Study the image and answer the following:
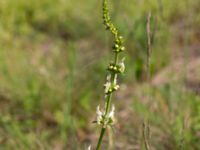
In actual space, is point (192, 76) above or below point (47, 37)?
below

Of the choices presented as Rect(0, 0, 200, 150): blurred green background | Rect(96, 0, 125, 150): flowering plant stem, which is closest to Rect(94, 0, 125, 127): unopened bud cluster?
Rect(96, 0, 125, 150): flowering plant stem

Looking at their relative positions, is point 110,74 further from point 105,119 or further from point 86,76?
point 86,76

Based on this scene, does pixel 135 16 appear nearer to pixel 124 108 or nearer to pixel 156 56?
pixel 156 56

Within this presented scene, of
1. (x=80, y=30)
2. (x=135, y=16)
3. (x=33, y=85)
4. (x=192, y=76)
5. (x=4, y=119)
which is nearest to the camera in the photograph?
(x=4, y=119)

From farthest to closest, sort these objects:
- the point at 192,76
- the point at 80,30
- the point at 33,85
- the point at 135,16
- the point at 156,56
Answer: the point at 80,30 → the point at 135,16 → the point at 156,56 → the point at 192,76 → the point at 33,85

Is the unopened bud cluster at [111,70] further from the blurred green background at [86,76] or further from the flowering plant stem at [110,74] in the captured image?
the blurred green background at [86,76]

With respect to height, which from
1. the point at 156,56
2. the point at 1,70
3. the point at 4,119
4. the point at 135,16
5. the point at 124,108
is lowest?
the point at 4,119

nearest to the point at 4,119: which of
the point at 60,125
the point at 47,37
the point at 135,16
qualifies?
the point at 60,125

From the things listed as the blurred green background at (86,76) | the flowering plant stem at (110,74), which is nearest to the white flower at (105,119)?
the flowering plant stem at (110,74)

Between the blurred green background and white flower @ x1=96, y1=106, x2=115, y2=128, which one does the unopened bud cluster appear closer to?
white flower @ x1=96, y1=106, x2=115, y2=128
